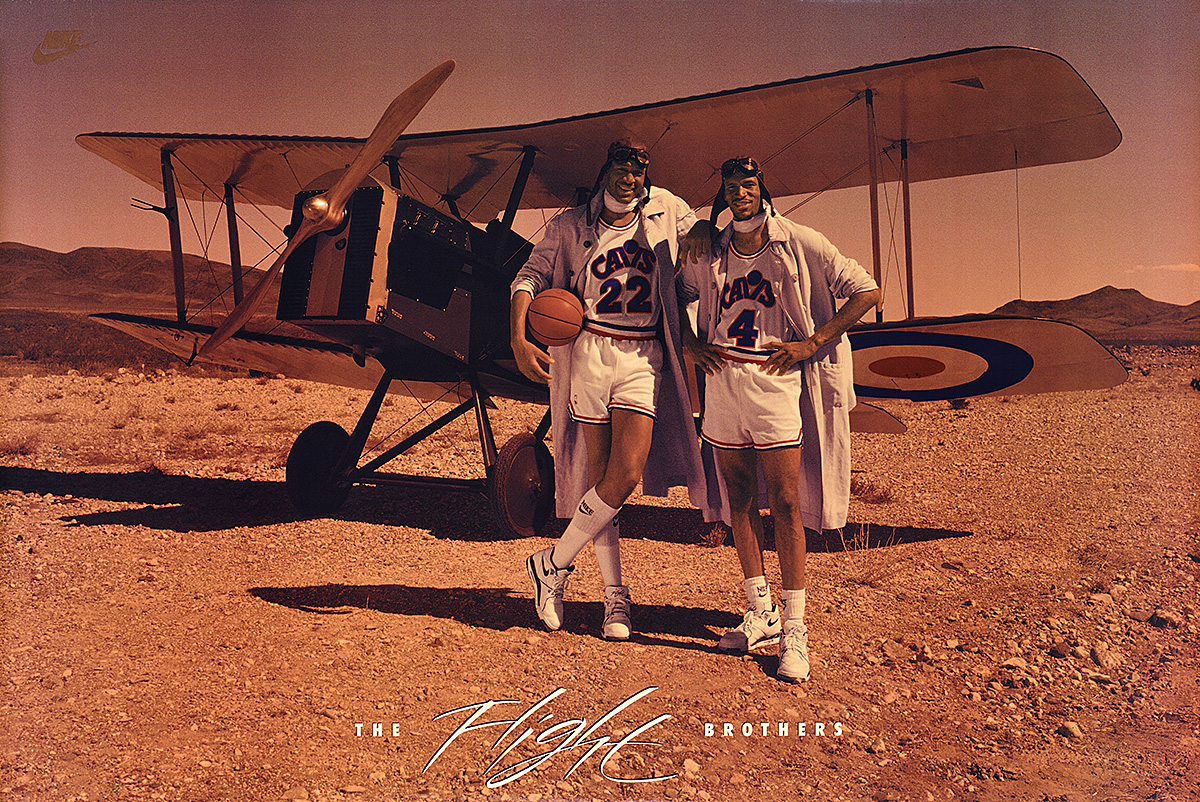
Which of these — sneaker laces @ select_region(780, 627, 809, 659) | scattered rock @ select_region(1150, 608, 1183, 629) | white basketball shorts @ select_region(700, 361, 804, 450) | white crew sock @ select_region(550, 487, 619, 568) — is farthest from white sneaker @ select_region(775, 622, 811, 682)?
scattered rock @ select_region(1150, 608, 1183, 629)

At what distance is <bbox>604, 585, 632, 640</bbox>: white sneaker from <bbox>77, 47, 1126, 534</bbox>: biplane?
1.89 m

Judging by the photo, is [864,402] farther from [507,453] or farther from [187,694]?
[187,694]

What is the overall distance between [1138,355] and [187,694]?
26.9 metres

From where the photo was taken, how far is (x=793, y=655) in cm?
333

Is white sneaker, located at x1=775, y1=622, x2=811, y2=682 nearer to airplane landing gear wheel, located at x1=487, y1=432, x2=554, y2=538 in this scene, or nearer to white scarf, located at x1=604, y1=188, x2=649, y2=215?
white scarf, located at x1=604, y1=188, x2=649, y2=215

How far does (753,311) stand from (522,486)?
2.84 m

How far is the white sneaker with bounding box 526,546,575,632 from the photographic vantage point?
12.3 ft

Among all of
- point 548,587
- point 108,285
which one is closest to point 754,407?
point 548,587

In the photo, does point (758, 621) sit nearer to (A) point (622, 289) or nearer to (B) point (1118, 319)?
(A) point (622, 289)

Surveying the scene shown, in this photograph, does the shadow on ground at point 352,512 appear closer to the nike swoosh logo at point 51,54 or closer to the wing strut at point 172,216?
the wing strut at point 172,216

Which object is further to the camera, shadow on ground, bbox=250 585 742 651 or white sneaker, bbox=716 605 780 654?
shadow on ground, bbox=250 585 742 651

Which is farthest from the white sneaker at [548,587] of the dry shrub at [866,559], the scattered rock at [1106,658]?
the scattered rock at [1106,658]

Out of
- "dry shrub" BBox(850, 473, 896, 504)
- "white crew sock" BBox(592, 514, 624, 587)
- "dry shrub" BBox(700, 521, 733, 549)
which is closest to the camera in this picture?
"white crew sock" BBox(592, 514, 624, 587)

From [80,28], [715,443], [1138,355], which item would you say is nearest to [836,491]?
[715,443]
